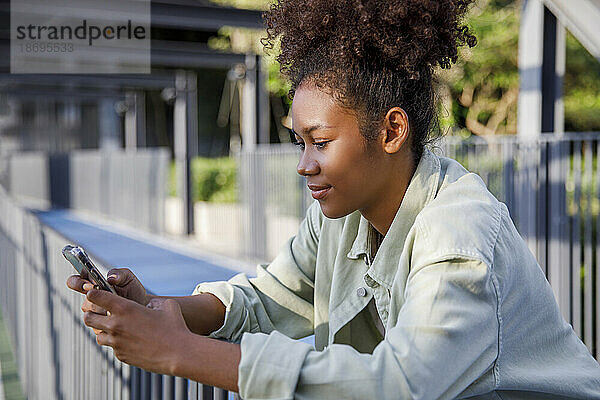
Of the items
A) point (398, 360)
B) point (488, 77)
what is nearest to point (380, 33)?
point (398, 360)

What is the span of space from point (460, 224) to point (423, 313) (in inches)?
7.3

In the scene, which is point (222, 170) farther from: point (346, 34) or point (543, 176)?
point (346, 34)

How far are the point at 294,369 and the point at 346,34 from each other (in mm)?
626

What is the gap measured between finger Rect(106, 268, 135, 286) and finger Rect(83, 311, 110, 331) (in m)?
0.32

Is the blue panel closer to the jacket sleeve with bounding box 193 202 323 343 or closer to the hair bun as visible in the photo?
the jacket sleeve with bounding box 193 202 323 343

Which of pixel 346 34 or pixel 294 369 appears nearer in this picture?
pixel 294 369

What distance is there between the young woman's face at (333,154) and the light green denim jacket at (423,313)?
101 millimetres

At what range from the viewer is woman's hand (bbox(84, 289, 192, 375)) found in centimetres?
105

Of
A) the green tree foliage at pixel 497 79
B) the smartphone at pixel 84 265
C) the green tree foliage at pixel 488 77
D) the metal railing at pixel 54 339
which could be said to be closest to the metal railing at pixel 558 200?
the metal railing at pixel 54 339

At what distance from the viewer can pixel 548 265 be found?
500cm

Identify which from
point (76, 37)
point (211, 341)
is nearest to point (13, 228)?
point (211, 341)

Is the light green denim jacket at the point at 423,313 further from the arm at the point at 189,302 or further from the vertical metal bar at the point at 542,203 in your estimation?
the vertical metal bar at the point at 542,203

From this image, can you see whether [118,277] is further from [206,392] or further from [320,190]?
[320,190]

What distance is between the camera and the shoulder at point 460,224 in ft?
3.63
